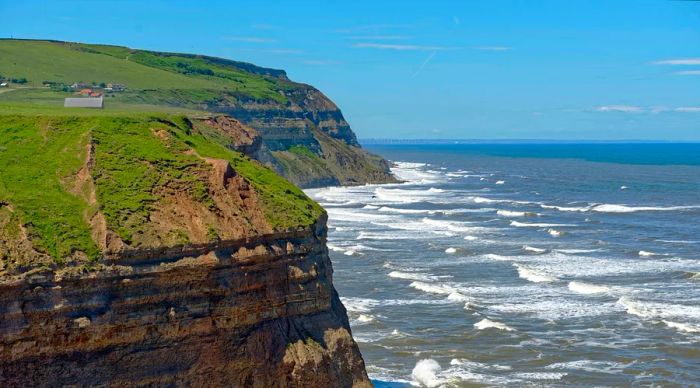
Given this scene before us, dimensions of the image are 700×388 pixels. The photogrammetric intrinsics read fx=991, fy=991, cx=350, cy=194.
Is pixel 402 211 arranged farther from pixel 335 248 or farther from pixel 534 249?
pixel 534 249

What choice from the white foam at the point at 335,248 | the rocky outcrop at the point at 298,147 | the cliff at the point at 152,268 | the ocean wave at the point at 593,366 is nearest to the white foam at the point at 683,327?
the ocean wave at the point at 593,366

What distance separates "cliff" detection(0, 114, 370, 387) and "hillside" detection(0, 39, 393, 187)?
67082mm

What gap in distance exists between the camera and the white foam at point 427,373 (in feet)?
110

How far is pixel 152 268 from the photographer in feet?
74.3

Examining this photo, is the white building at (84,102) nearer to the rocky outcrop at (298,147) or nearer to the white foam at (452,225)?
the white foam at (452,225)

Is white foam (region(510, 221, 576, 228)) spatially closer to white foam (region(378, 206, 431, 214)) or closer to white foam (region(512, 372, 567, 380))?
white foam (region(378, 206, 431, 214))

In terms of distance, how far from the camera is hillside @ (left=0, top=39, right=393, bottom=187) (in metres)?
115

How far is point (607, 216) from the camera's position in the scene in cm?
8656

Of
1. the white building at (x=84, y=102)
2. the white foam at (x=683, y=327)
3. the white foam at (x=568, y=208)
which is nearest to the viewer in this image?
the white building at (x=84, y=102)

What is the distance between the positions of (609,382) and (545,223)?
4792 cm

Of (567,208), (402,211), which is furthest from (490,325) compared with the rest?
(567,208)

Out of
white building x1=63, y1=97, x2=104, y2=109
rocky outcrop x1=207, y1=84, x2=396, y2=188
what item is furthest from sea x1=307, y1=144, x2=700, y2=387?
rocky outcrop x1=207, y1=84, x2=396, y2=188

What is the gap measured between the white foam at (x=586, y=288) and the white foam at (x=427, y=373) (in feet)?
50.4

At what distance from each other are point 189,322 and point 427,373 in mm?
13314
